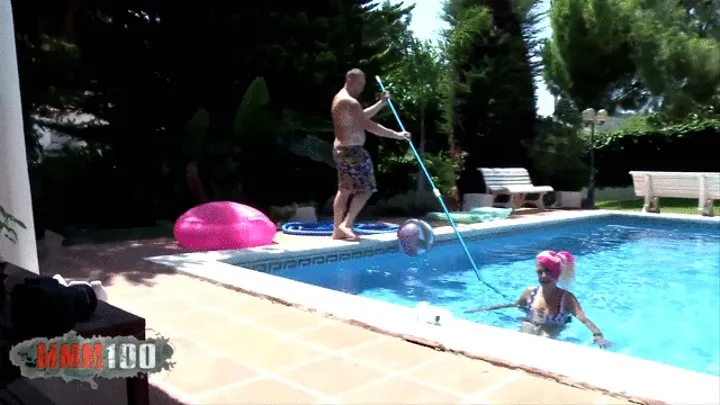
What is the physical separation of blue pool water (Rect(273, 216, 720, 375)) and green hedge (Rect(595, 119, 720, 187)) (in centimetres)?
830

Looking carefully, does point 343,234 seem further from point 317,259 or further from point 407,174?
point 407,174

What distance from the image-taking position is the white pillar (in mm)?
3328

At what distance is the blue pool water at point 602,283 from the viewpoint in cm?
489

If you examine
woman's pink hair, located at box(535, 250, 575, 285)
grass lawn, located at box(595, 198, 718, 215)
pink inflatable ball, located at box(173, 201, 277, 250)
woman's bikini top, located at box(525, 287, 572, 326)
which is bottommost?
woman's bikini top, located at box(525, 287, 572, 326)

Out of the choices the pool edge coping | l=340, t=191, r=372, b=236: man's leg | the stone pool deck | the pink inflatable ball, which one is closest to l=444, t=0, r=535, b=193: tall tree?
l=340, t=191, r=372, b=236: man's leg

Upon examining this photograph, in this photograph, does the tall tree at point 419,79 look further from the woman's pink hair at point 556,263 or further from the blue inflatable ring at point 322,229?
the woman's pink hair at point 556,263

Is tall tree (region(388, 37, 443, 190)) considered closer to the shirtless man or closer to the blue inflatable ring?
the blue inflatable ring

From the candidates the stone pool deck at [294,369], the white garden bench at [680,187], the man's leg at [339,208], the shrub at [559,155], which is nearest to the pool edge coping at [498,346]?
the stone pool deck at [294,369]

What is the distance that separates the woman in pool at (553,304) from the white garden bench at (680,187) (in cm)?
902

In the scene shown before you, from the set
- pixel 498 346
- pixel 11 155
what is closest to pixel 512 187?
pixel 498 346

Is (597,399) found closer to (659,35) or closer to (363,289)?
A: (363,289)

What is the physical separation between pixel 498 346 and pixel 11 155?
2860mm

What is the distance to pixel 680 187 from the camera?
12.3 meters

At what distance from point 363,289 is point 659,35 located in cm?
1834
